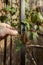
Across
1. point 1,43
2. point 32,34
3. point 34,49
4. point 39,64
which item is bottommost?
point 39,64

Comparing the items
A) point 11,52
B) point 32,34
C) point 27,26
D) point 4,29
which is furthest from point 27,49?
point 4,29

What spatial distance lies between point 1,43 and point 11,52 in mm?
196

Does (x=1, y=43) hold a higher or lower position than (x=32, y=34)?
lower

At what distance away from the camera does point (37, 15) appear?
271 cm

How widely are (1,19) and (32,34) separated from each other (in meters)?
0.47

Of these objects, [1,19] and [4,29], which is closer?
[4,29]

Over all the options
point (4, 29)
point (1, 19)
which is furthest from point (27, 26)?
point (4, 29)

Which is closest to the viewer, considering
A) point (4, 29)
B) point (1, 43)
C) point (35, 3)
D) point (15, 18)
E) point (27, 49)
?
point (4, 29)

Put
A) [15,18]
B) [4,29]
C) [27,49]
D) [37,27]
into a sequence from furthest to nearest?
[27,49] → [15,18] → [37,27] → [4,29]

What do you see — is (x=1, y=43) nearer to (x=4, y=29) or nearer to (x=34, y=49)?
(x=34, y=49)

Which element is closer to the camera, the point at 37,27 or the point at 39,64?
the point at 37,27

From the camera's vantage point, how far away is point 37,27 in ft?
8.48

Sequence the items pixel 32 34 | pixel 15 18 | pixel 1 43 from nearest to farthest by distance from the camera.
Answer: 1. pixel 32 34
2. pixel 1 43
3. pixel 15 18

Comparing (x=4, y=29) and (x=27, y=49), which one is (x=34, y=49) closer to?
(x=27, y=49)
